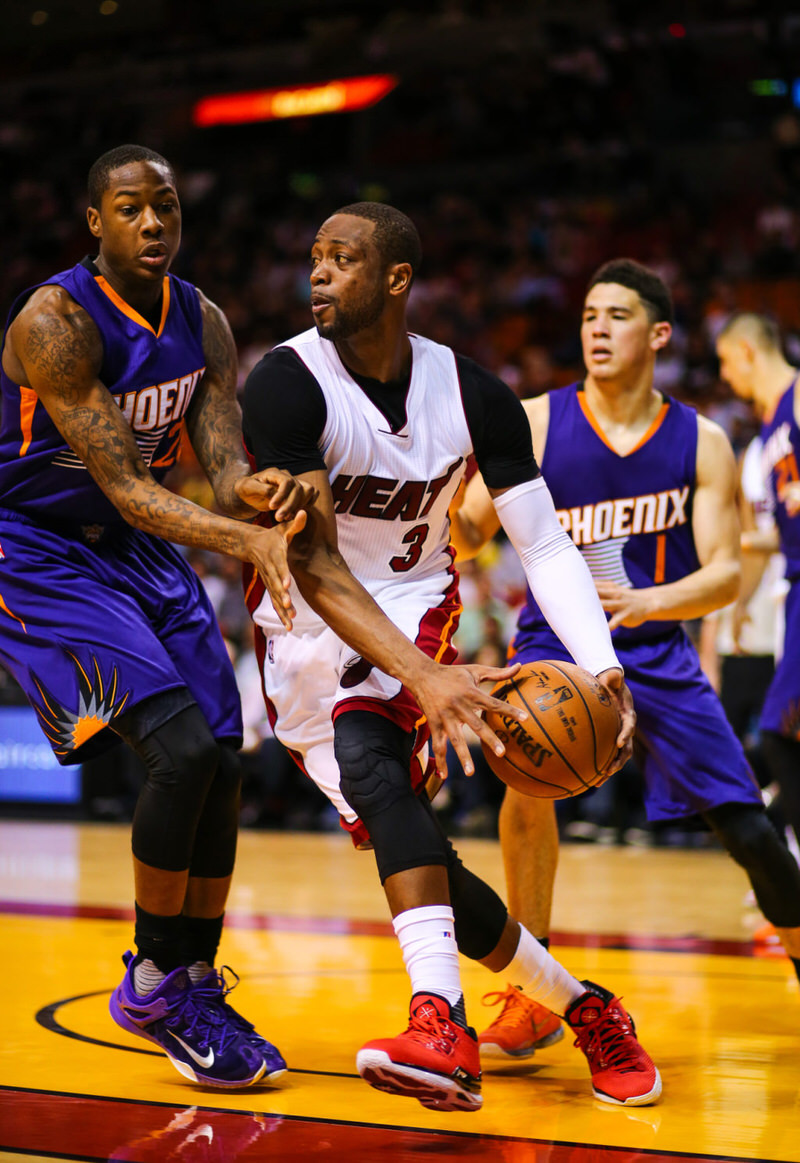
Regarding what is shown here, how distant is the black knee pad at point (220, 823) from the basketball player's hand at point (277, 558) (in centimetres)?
76

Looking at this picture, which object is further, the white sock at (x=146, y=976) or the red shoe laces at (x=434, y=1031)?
the white sock at (x=146, y=976)

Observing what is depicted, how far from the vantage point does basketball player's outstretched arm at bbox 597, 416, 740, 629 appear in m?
3.88

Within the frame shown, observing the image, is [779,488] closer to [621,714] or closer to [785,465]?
[785,465]

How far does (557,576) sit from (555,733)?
1.43 feet

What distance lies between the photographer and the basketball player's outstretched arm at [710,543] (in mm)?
3881

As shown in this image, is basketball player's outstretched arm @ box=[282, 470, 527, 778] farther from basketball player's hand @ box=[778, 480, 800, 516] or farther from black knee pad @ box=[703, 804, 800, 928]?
basketball player's hand @ box=[778, 480, 800, 516]

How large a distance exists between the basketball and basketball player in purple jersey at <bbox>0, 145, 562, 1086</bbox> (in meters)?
0.65

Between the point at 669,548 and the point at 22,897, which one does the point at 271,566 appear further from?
the point at 22,897

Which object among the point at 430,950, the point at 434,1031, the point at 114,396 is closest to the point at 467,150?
the point at 114,396

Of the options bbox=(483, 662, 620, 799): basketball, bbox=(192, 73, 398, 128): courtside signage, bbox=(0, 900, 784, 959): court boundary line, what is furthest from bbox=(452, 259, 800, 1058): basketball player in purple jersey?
bbox=(192, 73, 398, 128): courtside signage

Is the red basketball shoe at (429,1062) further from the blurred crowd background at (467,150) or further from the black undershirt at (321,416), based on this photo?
the blurred crowd background at (467,150)

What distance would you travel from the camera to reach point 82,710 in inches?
128

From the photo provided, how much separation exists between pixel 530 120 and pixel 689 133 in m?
1.82

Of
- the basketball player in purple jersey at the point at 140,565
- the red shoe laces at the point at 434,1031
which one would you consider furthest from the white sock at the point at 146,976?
the red shoe laces at the point at 434,1031
